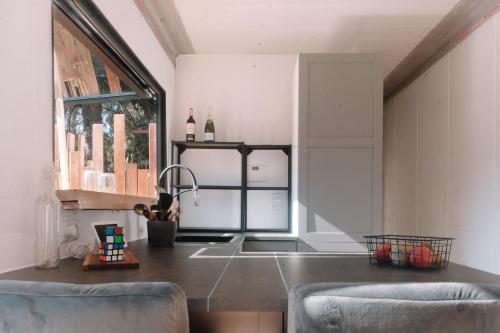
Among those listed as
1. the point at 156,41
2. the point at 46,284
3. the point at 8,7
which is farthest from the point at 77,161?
the point at 156,41

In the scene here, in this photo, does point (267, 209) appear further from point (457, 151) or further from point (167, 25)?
point (167, 25)

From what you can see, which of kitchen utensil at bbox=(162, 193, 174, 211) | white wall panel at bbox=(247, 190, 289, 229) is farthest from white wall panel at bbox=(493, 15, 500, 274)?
kitchen utensil at bbox=(162, 193, 174, 211)

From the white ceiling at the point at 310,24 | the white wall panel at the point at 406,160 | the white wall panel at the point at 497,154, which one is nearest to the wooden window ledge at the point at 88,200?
the white ceiling at the point at 310,24

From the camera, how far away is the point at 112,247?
4.12 ft

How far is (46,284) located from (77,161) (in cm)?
117

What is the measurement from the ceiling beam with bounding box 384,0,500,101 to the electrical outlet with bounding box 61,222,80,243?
8.72 ft

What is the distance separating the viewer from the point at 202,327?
103 centimetres

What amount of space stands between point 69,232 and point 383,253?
1.12 m

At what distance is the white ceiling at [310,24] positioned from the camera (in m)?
2.69

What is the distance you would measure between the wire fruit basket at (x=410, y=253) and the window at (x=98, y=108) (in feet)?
3.84

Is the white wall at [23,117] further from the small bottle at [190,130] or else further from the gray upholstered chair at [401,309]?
the small bottle at [190,130]

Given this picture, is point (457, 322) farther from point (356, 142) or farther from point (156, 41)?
point (156, 41)

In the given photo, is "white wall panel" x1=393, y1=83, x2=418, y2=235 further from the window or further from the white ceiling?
the window

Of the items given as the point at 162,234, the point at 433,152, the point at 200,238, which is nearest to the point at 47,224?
the point at 162,234
